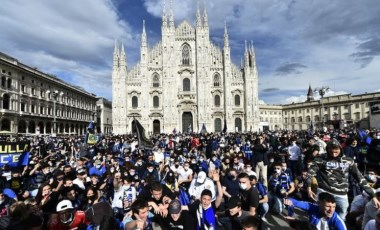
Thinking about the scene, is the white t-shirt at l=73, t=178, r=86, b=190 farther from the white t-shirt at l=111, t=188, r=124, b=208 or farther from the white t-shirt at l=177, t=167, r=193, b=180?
the white t-shirt at l=177, t=167, r=193, b=180

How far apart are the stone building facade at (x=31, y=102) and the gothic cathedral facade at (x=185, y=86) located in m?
10.7

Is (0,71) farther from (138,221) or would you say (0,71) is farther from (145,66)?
(138,221)

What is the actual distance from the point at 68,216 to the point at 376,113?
42088 mm

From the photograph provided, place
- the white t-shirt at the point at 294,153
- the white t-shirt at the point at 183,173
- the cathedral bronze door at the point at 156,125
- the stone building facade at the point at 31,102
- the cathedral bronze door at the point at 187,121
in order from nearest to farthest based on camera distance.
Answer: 1. the white t-shirt at the point at 183,173
2. the white t-shirt at the point at 294,153
3. the stone building facade at the point at 31,102
4. the cathedral bronze door at the point at 156,125
5. the cathedral bronze door at the point at 187,121

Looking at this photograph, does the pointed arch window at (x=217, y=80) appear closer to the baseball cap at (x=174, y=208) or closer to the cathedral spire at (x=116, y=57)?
the cathedral spire at (x=116, y=57)

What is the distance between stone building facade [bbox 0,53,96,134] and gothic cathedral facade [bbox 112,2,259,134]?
1074cm

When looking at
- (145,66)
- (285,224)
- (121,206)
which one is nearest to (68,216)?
(121,206)

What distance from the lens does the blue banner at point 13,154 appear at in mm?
8000

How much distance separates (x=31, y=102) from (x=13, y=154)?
35229mm

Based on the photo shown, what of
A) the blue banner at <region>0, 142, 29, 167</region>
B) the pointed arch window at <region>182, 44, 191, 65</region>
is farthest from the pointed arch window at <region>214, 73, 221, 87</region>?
the blue banner at <region>0, 142, 29, 167</region>

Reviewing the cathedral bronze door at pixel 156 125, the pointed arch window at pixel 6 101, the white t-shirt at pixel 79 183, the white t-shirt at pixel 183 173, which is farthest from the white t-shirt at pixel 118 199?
the cathedral bronze door at pixel 156 125

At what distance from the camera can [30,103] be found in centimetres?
3803

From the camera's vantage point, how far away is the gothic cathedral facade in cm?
4119

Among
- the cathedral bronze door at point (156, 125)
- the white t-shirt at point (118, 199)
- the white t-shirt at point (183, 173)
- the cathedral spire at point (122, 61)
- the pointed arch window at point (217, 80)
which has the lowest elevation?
the white t-shirt at point (118, 199)
